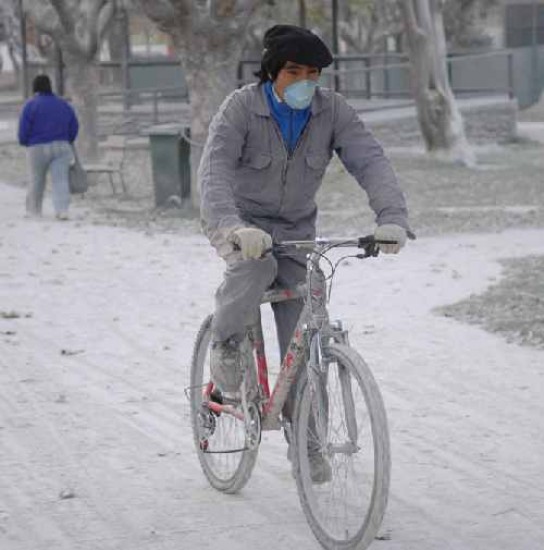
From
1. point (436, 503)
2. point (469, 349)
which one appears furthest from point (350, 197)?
point (436, 503)

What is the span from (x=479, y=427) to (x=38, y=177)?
11.2 m

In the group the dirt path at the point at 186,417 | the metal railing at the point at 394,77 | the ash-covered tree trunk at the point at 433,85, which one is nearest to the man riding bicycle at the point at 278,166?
the dirt path at the point at 186,417

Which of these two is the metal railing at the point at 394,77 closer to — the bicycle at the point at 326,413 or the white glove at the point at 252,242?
the bicycle at the point at 326,413

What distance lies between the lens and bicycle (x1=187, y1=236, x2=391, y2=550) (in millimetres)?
5242

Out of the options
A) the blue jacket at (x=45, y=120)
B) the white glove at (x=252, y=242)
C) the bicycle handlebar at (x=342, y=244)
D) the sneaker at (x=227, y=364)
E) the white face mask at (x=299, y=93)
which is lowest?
the blue jacket at (x=45, y=120)

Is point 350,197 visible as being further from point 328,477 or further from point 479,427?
point 328,477

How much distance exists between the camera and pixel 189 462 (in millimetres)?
7066

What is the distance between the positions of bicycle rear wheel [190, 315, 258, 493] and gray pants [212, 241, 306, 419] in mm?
325

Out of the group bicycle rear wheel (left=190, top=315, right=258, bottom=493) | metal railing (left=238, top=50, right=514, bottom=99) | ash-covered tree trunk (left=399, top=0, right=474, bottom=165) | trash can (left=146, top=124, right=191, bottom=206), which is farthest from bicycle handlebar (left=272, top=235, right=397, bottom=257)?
metal railing (left=238, top=50, right=514, bottom=99)

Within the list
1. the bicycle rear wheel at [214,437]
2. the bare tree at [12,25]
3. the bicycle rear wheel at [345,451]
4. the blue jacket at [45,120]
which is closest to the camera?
the bicycle rear wheel at [345,451]

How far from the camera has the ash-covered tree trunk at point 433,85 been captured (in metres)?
23.8

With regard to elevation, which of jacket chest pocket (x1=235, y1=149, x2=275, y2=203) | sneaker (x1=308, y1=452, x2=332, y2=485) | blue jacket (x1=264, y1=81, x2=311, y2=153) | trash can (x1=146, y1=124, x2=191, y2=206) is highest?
blue jacket (x1=264, y1=81, x2=311, y2=153)

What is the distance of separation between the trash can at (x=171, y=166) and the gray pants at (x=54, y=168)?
1161mm

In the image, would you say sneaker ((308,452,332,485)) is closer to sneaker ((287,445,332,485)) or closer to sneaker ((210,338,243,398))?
sneaker ((287,445,332,485))
